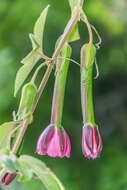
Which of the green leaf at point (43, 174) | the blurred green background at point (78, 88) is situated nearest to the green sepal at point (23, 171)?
the green leaf at point (43, 174)

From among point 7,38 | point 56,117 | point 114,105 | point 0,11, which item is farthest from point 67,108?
point 56,117

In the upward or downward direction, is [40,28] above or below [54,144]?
above

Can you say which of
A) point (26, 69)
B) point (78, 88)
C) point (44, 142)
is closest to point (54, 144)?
point (44, 142)

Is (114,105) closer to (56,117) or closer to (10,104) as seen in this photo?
(10,104)

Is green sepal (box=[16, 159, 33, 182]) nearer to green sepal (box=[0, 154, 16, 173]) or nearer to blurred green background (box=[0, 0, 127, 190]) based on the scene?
green sepal (box=[0, 154, 16, 173])

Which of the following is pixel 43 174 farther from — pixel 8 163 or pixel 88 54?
pixel 88 54

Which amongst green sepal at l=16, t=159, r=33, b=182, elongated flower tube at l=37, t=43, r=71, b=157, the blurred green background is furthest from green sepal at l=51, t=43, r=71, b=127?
the blurred green background
